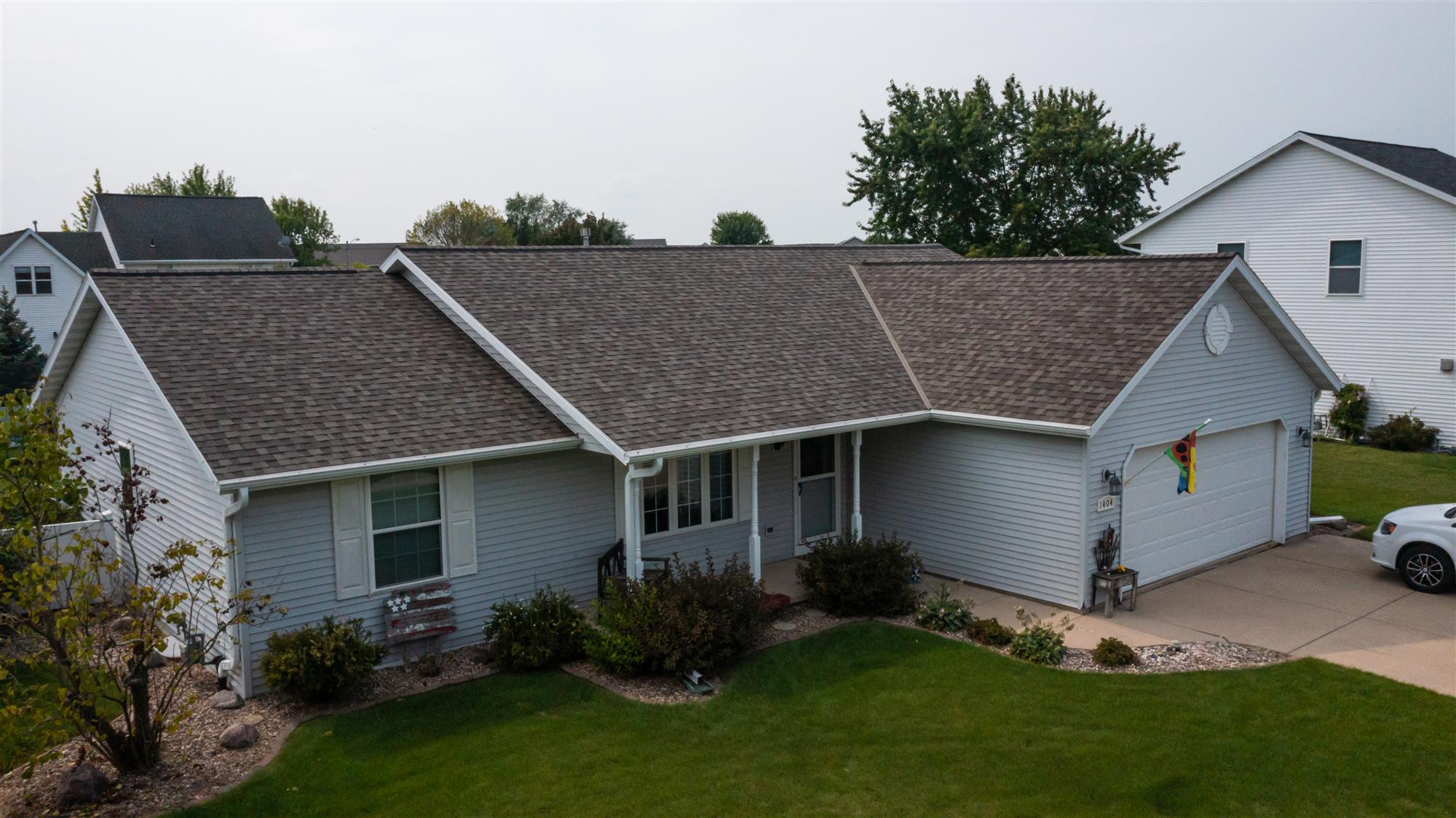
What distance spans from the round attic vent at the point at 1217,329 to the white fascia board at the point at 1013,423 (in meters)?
3.29

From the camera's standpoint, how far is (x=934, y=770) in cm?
950

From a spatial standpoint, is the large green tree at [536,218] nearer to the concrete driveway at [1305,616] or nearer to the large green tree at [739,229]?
the large green tree at [739,229]

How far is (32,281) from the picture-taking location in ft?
145

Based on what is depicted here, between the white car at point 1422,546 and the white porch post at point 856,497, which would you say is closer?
the white car at point 1422,546

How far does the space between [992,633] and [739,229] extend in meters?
88.1

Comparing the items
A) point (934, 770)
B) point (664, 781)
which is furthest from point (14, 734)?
point (934, 770)

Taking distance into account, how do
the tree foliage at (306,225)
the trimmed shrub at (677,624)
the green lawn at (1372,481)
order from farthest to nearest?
1. the tree foliage at (306,225)
2. the green lawn at (1372,481)
3. the trimmed shrub at (677,624)

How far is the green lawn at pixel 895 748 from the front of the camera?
895 centimetres

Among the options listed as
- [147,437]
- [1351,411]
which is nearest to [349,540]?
[147,437]

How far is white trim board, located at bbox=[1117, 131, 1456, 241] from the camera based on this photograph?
24.4 metres

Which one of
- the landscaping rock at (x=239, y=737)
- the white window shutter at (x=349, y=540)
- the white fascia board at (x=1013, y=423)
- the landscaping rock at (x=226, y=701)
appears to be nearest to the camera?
the landscaping rock at (x=239, y=737)

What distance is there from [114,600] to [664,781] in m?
9.52

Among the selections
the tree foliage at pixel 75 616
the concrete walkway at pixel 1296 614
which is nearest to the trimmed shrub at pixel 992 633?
the concrete walkway at pixel 1296 614

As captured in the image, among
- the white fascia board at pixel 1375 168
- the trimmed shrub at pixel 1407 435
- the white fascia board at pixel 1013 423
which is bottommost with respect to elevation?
the trimmed shrub at pixel 1407 435
